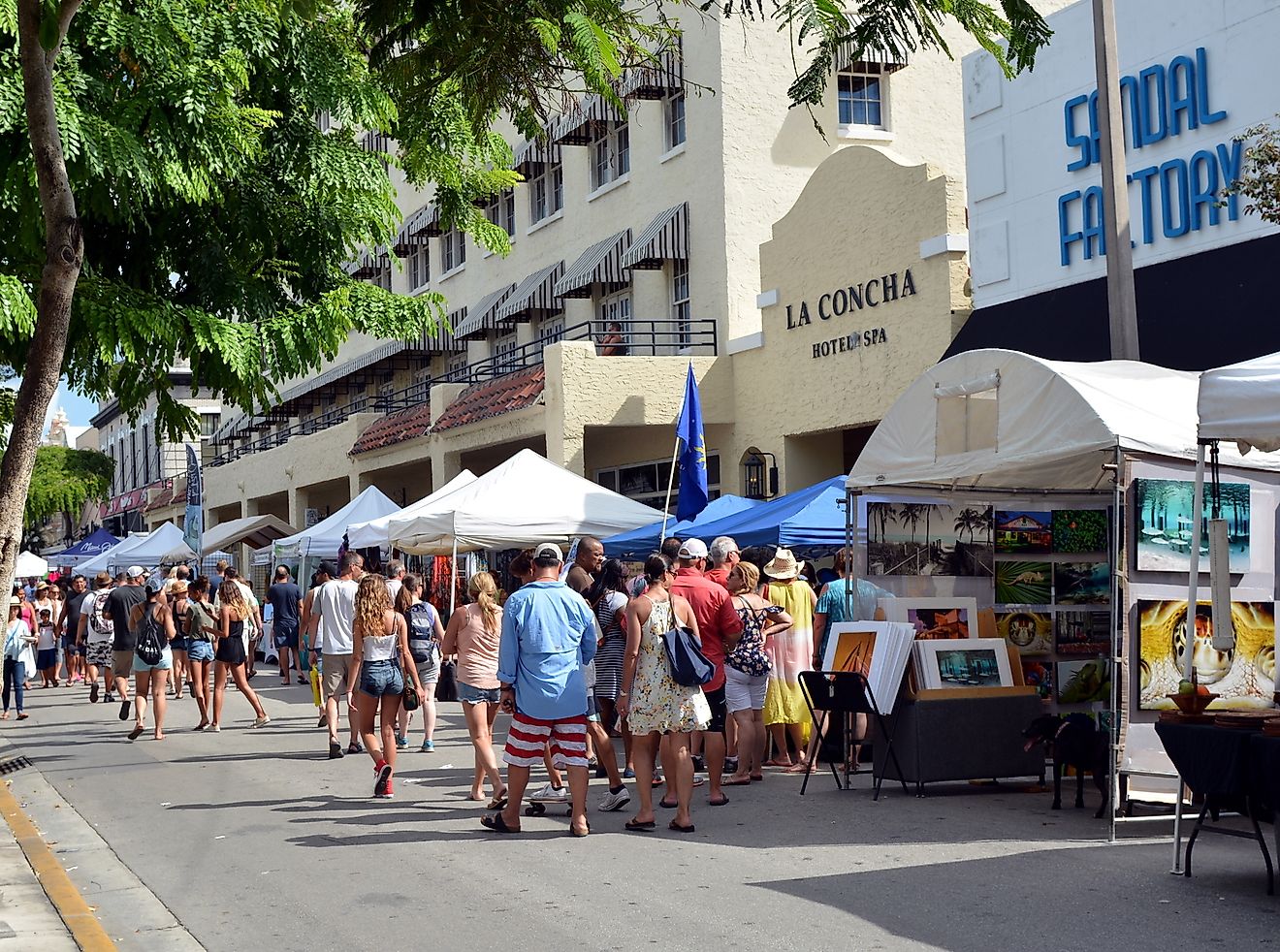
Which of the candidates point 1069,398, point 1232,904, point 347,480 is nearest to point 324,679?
point 1069,398

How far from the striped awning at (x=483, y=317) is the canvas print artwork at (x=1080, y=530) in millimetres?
21195

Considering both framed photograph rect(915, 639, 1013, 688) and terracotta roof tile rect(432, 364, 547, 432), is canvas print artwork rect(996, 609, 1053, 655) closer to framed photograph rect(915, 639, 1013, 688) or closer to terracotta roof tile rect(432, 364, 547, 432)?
framed photograph rect(915, 639, 1013, 688)

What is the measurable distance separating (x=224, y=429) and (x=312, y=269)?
4449 cm

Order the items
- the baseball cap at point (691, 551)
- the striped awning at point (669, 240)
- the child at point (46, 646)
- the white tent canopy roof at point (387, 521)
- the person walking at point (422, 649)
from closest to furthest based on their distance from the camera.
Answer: the baseball cap at point (691, 551) < the person walking at point (422, 649) < the white tent canopy roof at point (387, 521) < the child at point (46, 646) < the striped awning at point (669, 240)

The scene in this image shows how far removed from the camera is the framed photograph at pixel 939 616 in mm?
11656

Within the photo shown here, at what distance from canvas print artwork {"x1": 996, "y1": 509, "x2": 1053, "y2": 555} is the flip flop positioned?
4.73 metres

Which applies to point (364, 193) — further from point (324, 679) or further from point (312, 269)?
point (324, 679)

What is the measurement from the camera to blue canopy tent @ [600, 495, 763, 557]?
1728 cm

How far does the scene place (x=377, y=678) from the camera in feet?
39.3

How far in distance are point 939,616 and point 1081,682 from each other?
4.40 ft

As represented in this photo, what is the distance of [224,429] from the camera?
55531mm

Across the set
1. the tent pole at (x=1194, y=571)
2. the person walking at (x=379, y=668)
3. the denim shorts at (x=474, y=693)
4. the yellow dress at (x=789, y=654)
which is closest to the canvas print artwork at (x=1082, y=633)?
the yellow dress at (x=789, y=654)

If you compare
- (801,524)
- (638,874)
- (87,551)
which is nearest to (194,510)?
(801,524)

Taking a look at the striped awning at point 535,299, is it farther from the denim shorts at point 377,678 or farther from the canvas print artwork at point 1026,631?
the canvas print artwork at point 1026,631
